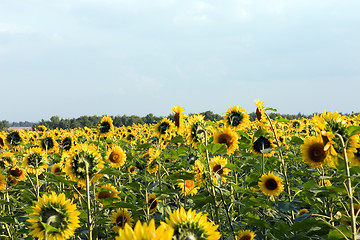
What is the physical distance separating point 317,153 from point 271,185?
3.92 feet

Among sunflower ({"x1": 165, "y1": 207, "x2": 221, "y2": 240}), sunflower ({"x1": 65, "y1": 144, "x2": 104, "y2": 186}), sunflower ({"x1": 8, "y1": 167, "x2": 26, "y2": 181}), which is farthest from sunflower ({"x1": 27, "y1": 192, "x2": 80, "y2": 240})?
sunflower ({"x1": 8, "y1": 167, "x2": 26, "y2": 181})

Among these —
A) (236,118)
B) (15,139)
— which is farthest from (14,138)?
(236,118)

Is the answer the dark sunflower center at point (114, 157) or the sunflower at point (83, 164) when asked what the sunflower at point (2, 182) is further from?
the sunflower at point (83, 164)

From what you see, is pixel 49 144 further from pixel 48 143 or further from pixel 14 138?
pixel 14 138

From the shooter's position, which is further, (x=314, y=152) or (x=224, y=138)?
(x=224, y=138)

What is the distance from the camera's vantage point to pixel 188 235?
1.41 metres

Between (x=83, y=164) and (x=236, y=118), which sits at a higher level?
(x=236, y=118)

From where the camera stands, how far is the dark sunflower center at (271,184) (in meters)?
3.84

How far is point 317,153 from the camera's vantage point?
2779 millimetres

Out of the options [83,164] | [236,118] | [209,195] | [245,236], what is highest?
[236,118]

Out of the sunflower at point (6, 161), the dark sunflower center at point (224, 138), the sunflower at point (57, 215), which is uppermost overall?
the dark sunflower center at point (224, 138)

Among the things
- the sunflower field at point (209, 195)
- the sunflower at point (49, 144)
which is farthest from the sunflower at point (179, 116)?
the sunflower at point (49, 144)

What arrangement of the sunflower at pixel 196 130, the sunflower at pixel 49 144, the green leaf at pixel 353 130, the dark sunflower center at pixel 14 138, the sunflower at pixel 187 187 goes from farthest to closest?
the dark sunflower center at pixel 14 138, the sunflower at pixel 49 144, the sunflower at pixel 187 187, the sunflower at pixel 196 130, the green leaf at pixel 353 130

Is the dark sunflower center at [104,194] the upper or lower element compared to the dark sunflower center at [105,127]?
lower
